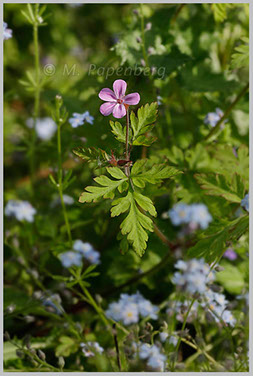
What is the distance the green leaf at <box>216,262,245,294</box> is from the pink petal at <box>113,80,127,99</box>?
1194 mm

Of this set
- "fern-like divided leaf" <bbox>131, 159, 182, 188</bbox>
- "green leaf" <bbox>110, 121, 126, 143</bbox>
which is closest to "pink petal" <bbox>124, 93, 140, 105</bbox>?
"green leaf" <bbox>110, 121, 126, 143</bbox>

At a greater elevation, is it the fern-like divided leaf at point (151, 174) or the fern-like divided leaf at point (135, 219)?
the fern-like divided leaf at point (151, 174)

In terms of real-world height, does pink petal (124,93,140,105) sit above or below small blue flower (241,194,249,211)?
above

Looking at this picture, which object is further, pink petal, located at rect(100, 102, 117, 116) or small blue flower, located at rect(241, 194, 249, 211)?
small blue flower, located at rect(241, 194, 249, 211)

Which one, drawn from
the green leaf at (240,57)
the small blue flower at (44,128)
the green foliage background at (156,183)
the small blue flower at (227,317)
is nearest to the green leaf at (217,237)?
the green foliage background at (156,183)

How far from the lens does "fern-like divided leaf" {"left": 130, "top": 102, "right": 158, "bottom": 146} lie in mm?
A: 1491

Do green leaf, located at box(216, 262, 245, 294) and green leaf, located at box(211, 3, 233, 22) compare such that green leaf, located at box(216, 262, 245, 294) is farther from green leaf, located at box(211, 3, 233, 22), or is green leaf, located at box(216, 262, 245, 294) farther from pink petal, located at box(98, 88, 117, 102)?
green leaf, located at box(211, 3, 233, 22)

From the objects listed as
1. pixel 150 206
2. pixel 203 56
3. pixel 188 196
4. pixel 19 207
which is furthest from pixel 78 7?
pixel 150 206

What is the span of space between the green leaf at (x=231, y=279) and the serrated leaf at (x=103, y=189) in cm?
97

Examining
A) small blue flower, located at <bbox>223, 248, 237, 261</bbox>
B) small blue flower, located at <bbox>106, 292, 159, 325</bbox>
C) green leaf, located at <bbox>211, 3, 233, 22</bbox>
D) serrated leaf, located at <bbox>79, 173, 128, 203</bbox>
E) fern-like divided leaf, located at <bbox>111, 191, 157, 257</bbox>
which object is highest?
green leaf, located at <bbox>211, 3, 233, 22</bbox>

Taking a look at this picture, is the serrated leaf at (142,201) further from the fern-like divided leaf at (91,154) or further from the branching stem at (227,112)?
the branching stem at (227,112)

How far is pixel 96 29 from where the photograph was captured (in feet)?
14.5

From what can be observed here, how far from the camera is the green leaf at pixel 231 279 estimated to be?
7.41ft

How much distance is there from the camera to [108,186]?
1521 mm
